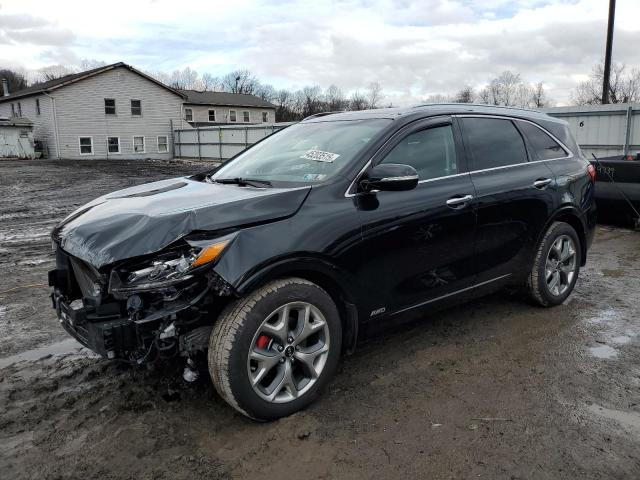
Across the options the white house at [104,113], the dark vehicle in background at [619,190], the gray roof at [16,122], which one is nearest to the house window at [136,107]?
the white house at [104,113]

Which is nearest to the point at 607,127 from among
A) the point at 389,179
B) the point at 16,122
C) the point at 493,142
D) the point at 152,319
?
the point at 493,142

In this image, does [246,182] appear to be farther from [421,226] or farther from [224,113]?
[224,113]

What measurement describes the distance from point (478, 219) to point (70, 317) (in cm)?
286

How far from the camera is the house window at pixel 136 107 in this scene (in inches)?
1588

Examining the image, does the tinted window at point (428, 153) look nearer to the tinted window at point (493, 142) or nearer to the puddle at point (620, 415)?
the tinted window at point (493, 142)

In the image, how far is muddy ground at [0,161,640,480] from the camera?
8.73 feet

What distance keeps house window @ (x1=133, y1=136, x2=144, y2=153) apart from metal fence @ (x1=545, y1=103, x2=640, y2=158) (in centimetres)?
3354

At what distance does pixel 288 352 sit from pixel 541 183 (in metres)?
2.81

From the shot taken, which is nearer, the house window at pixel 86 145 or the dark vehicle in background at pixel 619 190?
the dark vehicle in background at pixel 619 190

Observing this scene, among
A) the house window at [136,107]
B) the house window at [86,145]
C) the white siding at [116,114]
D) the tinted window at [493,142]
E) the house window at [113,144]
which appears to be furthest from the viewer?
the house window at [136,107]

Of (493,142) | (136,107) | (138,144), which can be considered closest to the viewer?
(493,142)

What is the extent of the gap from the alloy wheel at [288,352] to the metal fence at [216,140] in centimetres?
2373

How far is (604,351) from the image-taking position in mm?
3996

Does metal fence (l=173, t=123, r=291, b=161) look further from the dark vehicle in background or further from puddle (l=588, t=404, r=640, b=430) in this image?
puddle (l=588, t=404, r=640, b=430)
